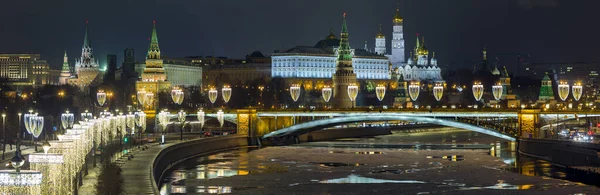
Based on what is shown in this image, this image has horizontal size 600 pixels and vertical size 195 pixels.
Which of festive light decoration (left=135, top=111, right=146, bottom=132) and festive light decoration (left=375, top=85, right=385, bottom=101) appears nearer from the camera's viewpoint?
festive light decoration (left=135, top=111, right=146, bottom=132)

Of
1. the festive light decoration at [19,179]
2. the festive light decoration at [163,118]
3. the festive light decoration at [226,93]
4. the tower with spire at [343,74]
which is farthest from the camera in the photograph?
the tower with spire at [343,74]

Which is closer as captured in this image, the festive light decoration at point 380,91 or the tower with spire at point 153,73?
the festive light decoration at point 380,91

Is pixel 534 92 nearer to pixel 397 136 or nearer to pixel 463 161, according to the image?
pixel 397 136

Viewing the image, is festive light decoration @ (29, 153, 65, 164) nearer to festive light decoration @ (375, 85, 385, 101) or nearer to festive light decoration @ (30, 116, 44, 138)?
festive light decoration @ (30, 116, 44, 138)

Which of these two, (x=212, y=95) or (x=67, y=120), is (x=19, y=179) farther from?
(x=212, y=95)

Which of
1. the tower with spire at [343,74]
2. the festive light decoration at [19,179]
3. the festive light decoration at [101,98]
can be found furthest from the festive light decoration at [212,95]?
the festive light decoration at [19,179]

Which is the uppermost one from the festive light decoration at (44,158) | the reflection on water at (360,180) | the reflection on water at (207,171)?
the festive light decoration at (44,158)

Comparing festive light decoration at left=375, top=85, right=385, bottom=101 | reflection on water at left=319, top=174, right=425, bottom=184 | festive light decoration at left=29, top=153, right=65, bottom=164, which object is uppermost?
festive light decoration at left=375, top=85, right=385, bottom=101

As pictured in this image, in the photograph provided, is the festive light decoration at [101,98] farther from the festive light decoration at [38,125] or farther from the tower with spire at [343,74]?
the tower with spire at [343,74]

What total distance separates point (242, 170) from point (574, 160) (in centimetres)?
1729

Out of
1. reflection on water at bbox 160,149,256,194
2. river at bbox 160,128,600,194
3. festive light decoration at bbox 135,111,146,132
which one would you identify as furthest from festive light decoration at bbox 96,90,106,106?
reflection on water at bbox 160,149,256,194

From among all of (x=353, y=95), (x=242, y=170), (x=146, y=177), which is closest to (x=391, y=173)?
(x=242, y=170)

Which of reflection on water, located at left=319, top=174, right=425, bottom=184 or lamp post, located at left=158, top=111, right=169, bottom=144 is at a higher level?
lamp post, located at left=158, top=111, right=169, bottom=144

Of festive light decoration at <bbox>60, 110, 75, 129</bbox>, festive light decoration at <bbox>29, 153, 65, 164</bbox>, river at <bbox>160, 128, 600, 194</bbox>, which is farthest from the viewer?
festive light decoration at <bbox>60, 110, 75, 129</bbox>
